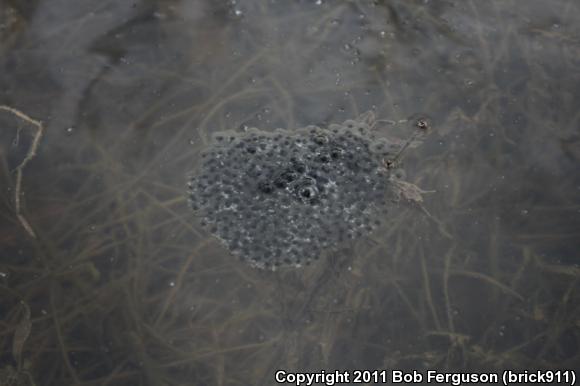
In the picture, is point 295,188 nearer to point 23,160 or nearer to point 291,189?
point 291,189

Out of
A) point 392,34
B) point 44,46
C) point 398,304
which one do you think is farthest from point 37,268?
point 392,34

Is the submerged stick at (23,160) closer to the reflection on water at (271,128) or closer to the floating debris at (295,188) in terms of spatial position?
the reflection on water at (271,128)

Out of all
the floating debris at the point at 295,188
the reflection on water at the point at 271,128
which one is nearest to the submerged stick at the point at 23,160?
the reflection on water at the point at 271,128

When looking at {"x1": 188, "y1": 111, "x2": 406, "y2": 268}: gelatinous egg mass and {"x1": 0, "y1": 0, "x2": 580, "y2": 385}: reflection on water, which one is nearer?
{"x1": 0, "y1": 0, "x2": 580, "y2": 385}: reflection on water

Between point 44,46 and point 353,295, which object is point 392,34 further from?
point 44,46

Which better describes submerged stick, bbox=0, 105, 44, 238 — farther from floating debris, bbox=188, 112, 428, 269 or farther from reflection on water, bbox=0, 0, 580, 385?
floating debris, bbox=188, 112, 428, 269

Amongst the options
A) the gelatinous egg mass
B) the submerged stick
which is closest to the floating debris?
the gelatinous egg mass

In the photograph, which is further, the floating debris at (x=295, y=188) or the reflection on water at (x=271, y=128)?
the floating debris at (x=295, y=188)
